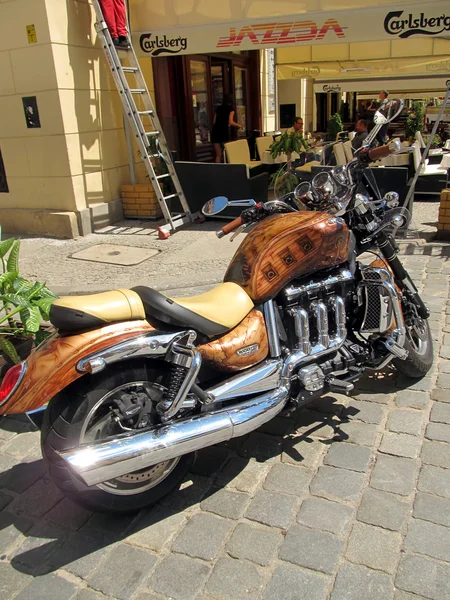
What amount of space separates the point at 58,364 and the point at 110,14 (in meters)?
6.56

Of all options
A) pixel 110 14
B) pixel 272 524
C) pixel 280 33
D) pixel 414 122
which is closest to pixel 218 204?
pixel 272 524

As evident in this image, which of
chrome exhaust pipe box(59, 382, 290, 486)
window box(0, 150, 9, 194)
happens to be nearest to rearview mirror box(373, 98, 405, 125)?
chrome exhaust pipe box(59, 382, 290, 486)

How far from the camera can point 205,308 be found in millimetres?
2445

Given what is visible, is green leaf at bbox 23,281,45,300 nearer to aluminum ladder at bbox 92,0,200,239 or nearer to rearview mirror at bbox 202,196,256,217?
rearview mirror at bbox 202,196,256,217

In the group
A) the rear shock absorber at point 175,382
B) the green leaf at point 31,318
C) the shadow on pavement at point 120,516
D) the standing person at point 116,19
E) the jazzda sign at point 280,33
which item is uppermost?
the standing person at point 116,19

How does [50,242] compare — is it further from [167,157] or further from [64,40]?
[64,40]

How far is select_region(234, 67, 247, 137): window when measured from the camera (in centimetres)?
1222

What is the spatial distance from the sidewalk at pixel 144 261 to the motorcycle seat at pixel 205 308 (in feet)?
8.87

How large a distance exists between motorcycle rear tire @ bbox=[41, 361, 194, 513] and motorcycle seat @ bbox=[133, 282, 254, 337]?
254 millimetres

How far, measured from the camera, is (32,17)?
6.87 m

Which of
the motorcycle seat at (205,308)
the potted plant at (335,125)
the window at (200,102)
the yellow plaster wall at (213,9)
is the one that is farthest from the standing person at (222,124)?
the motorcycle seat at (205,308)

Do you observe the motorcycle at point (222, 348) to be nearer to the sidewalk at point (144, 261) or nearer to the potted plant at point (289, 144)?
the sidewalk at point (144, 261)

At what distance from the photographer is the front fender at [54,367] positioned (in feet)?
6.83

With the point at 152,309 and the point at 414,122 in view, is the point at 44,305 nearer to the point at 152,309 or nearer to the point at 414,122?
the point at 152,309
